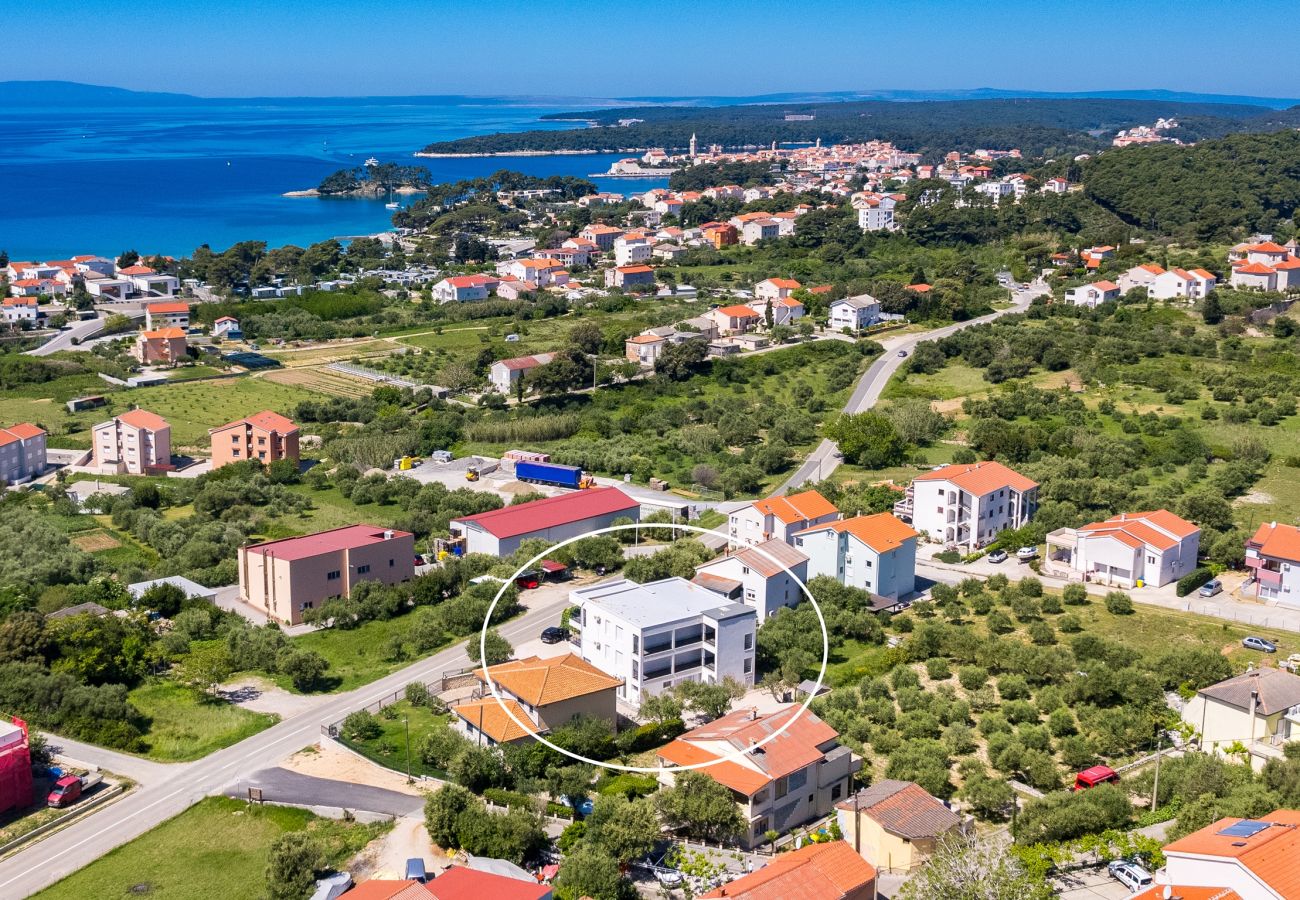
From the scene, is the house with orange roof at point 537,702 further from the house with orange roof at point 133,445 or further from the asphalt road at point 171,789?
the house with orange roof at point 133,445

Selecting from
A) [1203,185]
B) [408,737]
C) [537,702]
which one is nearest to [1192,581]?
[537,702]

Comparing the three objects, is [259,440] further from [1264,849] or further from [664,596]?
[1264,849]

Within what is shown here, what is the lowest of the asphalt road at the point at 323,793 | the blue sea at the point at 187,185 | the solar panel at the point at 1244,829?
the asphalt road at the point at 323,793

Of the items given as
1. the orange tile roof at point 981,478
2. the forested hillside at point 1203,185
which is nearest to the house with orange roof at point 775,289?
the forested hillside at point 1203,185

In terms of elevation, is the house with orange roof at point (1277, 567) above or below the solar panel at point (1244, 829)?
below

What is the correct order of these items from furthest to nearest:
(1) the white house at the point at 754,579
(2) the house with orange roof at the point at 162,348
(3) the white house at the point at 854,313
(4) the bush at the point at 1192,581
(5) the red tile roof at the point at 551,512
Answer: (3) the white house at the point at 854,313 < (2) the house with orange roof at the point at 162,348 < (5) the red tile roof at the point at 551,512 < (4) the bush at the point at 1192,581 < (1) the white house at the point at 754,579

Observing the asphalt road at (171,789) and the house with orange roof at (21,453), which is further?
the house with orange roof at (21,453)
